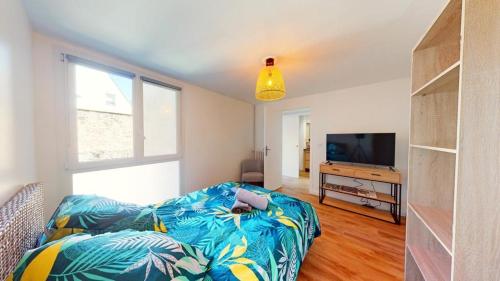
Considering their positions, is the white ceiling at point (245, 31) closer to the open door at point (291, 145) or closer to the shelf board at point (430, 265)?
the shelf board at point (430, 265)

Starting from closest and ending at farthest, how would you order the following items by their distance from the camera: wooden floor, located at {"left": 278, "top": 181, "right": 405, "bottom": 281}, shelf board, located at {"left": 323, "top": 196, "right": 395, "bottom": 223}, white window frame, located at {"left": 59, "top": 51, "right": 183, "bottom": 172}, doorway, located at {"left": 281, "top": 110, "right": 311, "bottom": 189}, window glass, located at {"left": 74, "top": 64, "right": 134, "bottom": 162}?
wooden floor, located at {"left": 278, "top": 181, "right": 405, "bottom": 281}, white window frame, located at {"left": 59, "top": 51, "right": 183, "bottom": 172}, window glass, located at {"left": 74, "top": 64, "right": 134, "bottom": 162}, shelf board, located at {"left": 323, "top": 196, "right": 395, "bottom": 223}, doorway, located at {"left": 281, "top": 110, "right": 311, "bottom": 189}

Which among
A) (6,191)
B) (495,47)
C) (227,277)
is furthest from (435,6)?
(6,191)

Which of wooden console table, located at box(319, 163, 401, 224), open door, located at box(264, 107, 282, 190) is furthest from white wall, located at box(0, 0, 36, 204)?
wooden console table, located at box(319, 163, 401, 224)

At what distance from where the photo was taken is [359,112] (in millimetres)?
3066

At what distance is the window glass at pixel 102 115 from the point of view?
75.3 inches

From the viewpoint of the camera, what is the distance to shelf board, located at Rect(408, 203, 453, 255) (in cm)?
81

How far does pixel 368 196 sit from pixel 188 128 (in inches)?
124

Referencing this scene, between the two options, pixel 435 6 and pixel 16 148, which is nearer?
pixel 16 148

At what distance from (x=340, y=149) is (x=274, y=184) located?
165cm

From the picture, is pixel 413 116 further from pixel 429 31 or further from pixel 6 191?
pixel 6 191

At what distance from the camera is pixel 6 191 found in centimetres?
89

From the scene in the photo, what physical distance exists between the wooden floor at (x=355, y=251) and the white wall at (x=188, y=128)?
7.29 feet

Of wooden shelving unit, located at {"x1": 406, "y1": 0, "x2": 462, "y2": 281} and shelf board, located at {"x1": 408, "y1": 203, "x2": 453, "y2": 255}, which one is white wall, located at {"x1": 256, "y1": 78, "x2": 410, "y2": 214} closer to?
wooden shelving unit, located at {"x1": 406, "y1": 0, "x2": 462, "y2": 281}

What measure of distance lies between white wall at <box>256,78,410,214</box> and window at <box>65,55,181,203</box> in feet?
7.14
